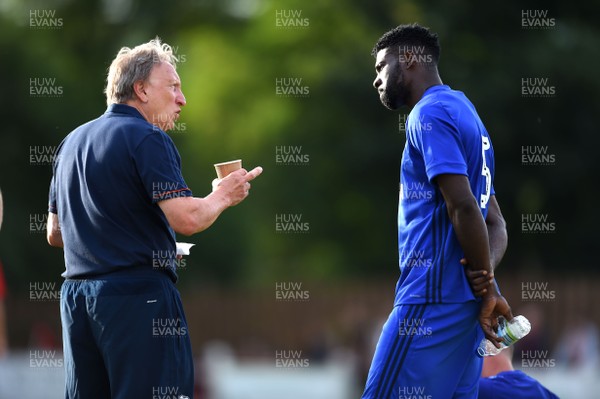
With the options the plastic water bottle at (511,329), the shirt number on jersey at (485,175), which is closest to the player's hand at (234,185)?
the shirt number on jersey at (485,175)

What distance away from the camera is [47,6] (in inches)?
1446

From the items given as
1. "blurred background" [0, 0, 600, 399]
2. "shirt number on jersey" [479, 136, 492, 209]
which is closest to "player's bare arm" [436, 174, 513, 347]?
"shirt number on jersey" [479, 136, 492, 209]

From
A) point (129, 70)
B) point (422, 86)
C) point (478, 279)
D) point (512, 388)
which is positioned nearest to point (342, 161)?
point (512, 388)

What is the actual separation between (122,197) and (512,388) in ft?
8.27

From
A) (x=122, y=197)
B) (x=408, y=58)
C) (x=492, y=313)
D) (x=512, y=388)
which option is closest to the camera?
(x=122, y=197)

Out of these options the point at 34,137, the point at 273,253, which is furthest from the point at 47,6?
the point at 273,253

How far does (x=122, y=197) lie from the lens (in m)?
5.47

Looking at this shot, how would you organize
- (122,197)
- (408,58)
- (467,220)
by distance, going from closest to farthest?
(467,220) < (122,197) < (408,58)

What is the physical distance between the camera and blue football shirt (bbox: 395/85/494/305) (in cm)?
543

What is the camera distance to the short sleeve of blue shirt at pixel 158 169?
5.38m

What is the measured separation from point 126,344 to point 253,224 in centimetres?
3422

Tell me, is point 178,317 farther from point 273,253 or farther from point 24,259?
point 273,253

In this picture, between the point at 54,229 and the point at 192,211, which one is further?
the point at 54,229

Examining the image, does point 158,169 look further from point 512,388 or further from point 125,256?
point 512,388
